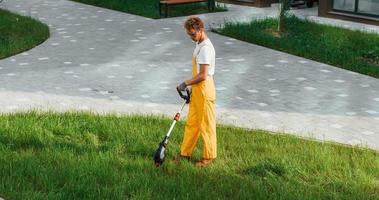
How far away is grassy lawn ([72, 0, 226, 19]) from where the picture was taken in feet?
68.1

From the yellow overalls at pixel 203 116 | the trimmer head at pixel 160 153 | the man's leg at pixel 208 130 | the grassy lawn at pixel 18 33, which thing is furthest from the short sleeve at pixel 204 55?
the grassy lawn at pixel 18 33

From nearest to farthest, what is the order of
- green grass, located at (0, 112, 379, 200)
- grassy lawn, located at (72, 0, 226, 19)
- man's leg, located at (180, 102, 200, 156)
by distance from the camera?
green grass, located at (0, 112, 379, 200) → man's leg, located at (180, 102, 200, 156) → grassy lawn, located at (72, 0, 226, 19)

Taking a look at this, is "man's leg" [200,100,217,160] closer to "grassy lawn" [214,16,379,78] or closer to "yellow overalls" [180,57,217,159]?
"yellow overalls" [180,57,217,159]

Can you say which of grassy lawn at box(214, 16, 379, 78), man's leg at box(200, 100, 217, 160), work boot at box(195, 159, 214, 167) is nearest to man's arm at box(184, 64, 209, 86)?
man's leg at box(200, 100, 217, 160)

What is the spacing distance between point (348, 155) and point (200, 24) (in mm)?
2611

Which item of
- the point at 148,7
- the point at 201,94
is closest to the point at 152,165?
the point at 201,94

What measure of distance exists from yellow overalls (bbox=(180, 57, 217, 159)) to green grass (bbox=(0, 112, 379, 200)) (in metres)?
0.23

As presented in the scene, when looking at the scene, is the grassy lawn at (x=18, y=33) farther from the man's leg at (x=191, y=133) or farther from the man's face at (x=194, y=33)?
the man's face at (x=194, y=33)

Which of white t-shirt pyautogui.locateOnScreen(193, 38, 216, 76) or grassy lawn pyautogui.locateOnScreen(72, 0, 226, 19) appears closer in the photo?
white t-shirt pyautogui.locateOnScreen(193, 38, 216, 76)

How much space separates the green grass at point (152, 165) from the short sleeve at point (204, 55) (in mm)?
1277

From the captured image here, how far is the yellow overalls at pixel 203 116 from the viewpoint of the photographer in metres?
7.75

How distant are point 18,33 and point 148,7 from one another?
18.9 ft

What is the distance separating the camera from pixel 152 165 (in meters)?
7.90

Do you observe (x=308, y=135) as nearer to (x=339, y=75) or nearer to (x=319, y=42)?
(x=339, y=75)
